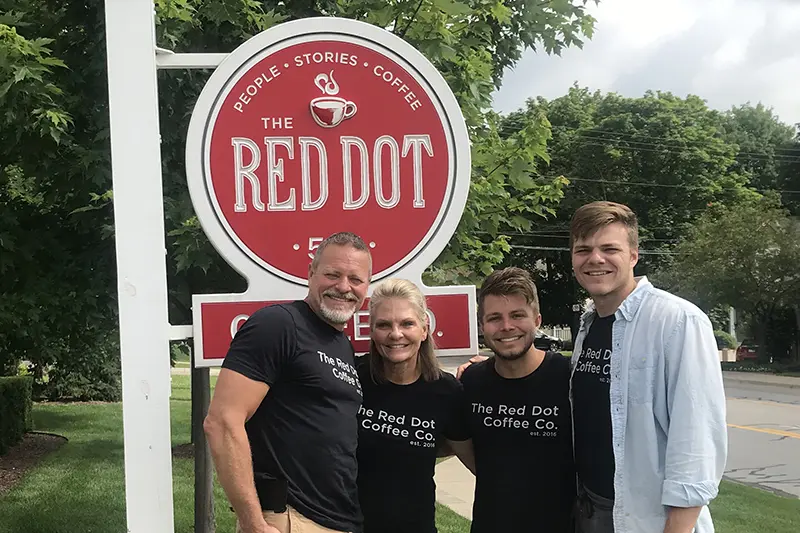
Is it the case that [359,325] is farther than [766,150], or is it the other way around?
[766,150]

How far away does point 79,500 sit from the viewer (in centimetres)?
749

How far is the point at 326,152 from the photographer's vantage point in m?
2.78

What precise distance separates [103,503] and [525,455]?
20.6 ft

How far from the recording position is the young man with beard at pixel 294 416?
2010 millimetres

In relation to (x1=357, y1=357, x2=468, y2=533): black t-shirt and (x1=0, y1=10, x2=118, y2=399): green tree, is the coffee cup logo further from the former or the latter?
(x1=0, y1=10, x2=118, y2=399): green tree

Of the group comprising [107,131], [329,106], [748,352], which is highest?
[107,131]

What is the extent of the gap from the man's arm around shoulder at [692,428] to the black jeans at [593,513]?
21 cm

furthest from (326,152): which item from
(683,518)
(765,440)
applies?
(765,440)

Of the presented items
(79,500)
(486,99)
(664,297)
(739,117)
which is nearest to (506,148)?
(486,99)

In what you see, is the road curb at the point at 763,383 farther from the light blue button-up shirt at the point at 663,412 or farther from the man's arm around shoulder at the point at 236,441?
the man's arm around shoulder at the point at 236,441

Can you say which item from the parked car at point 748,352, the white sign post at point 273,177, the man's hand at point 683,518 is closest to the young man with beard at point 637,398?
the man's hand at point 683,518

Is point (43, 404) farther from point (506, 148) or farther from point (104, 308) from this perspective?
point (506, 148)

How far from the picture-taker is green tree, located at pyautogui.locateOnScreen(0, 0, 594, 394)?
414 centimetres

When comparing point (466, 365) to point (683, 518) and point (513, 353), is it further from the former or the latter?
point (683, 518)
